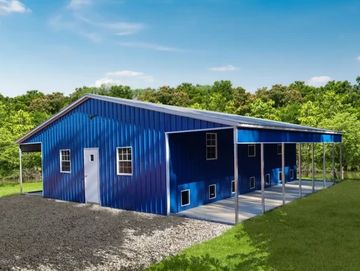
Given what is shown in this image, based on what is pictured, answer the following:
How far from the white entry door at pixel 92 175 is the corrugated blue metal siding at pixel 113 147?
0.24 m

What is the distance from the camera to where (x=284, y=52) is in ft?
131

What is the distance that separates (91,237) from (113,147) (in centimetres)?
485

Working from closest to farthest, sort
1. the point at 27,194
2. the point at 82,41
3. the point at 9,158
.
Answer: the point at 27,194 < the point at 9,158 < the point at 82,41

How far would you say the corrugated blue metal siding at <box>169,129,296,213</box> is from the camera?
Answer: 11.9 meters

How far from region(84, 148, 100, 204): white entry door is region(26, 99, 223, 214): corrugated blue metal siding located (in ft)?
0.79

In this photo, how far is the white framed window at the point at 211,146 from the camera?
1363 cm

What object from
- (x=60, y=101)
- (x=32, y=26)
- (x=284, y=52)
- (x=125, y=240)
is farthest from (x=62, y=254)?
(x=60, y=101)

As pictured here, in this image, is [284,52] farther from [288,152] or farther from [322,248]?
[322,248]

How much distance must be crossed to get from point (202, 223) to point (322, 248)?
3.64 meters

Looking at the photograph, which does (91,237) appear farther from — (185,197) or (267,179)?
(267,179)

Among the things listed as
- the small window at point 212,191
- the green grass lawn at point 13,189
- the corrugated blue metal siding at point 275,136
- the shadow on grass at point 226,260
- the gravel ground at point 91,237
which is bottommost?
the green grass lawn at point 13,189

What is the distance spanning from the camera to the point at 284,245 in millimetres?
7566

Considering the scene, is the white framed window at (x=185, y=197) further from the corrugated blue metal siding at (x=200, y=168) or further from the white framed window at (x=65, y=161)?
the white framed window at (x=65, y=161)

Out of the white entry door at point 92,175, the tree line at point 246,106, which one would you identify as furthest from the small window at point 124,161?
the tree line at point 246,106
